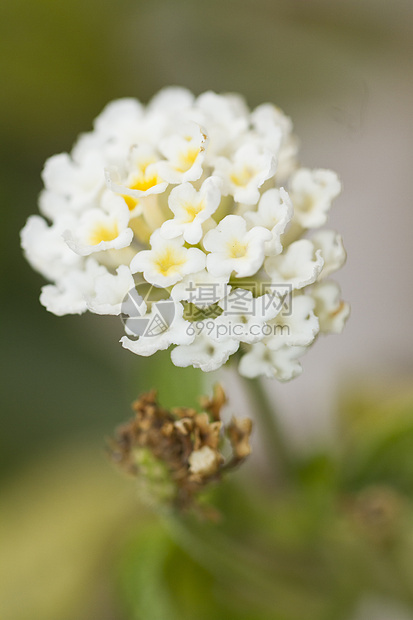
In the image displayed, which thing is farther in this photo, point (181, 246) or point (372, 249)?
point (372, 249)

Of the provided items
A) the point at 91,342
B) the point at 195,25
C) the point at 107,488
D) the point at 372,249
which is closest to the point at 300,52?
the point at 195,25

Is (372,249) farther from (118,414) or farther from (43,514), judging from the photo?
(43,514)

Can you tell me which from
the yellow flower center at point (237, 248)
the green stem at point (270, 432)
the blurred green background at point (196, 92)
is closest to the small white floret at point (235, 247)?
the yellow flower center at point (237, 248)

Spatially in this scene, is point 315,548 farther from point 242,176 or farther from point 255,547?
point 242,176

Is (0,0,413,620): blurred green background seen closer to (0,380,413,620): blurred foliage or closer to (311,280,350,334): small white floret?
(0,380,413,620): blurred foliage

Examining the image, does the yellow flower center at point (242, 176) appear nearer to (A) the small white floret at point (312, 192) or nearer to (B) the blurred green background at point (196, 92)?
(A) the small white floret at point (312, 192)

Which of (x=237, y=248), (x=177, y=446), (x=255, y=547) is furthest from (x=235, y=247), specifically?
(x=255, y=547)
